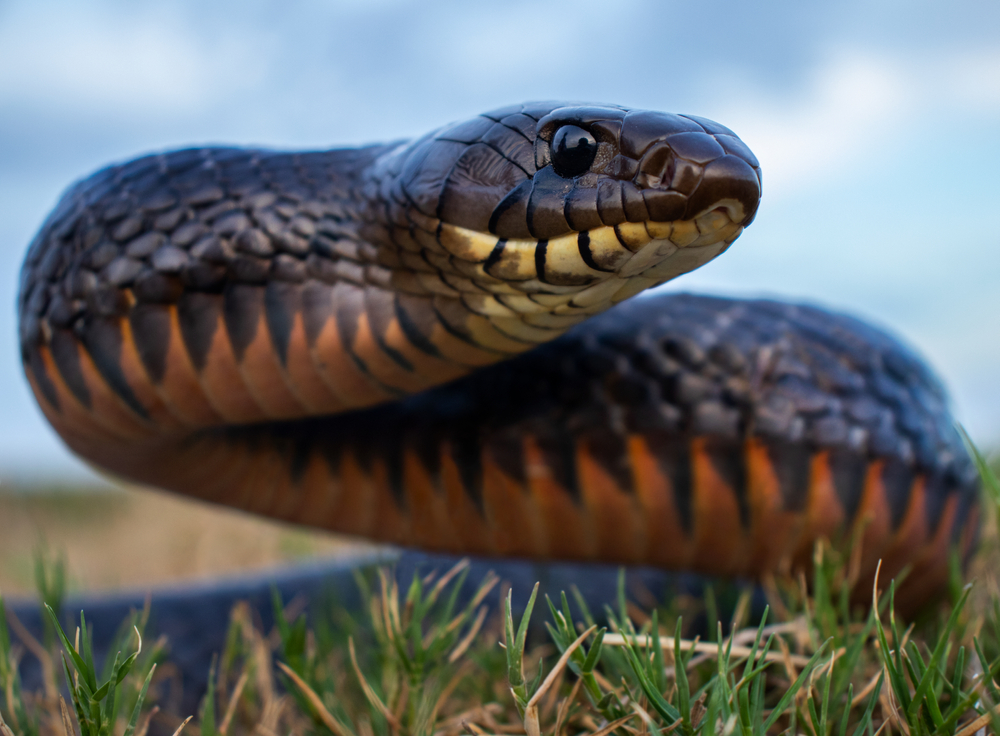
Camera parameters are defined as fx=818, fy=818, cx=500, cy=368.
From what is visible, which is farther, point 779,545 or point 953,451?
point 953,451

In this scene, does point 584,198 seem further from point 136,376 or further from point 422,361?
point 136,376

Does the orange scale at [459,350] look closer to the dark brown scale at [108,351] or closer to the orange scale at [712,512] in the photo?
the orange scale at [712,512]

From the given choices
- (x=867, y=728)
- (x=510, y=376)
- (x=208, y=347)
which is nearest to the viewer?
(x=867, y=728)

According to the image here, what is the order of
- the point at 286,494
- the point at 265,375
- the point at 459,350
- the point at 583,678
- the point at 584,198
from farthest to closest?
1. the point at 286,494
2. the point at 265,375
3. the point at 459,350
4. the point at 584,198
5. the point at 583,678

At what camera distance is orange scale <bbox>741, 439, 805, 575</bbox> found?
234 centimetres

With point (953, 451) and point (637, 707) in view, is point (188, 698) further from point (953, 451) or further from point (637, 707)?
point (953, 451)

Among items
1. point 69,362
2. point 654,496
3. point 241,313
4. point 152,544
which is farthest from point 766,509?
point 152,544

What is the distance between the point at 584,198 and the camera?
1.69 m

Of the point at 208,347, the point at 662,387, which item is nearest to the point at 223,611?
the point at 208,347

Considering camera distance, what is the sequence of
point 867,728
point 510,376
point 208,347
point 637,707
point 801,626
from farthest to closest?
point 510,376, point 208,347, point 801,626, point 867,728, point 637,707

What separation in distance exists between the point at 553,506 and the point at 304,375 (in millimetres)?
826

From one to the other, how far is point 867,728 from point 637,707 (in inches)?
21.8

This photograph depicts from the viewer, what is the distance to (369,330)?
6.72ft

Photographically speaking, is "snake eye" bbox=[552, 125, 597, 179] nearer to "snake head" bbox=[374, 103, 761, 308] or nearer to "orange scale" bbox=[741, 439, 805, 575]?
"snake head" bbox=[374, 103, 761, 308]
